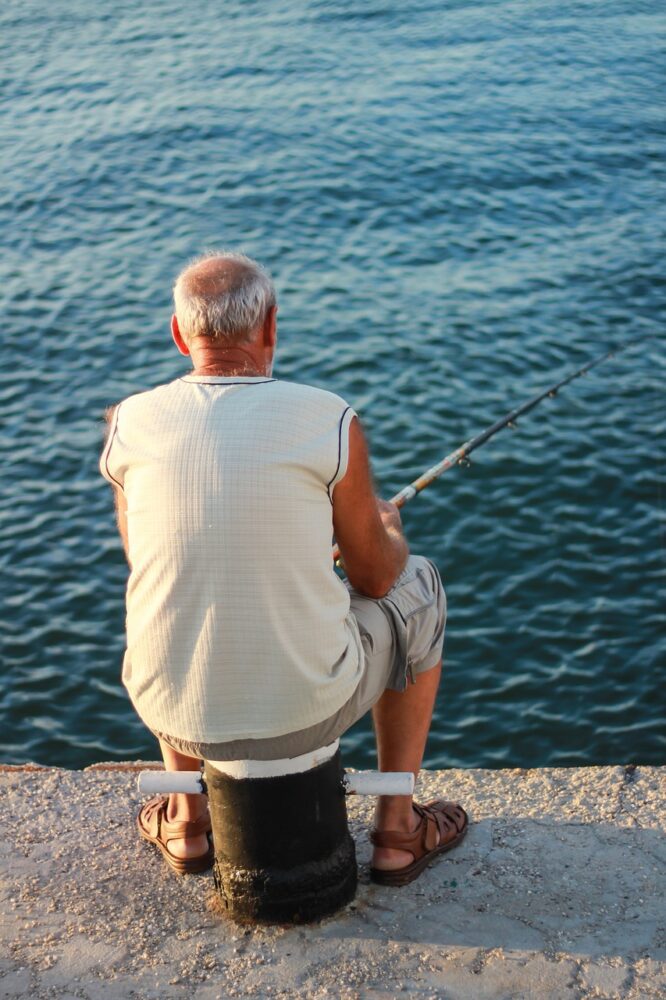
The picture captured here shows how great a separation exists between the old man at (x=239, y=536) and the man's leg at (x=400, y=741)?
300mm

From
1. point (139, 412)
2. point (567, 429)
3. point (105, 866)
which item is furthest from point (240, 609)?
point (567, 429)

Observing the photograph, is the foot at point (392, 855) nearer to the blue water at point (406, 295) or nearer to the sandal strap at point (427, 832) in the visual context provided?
the sandal strap at point (427, 832)

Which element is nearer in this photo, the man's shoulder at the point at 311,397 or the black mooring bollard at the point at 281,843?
the man's shoulder at the point at 311,397

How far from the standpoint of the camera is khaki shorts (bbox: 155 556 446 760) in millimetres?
3174

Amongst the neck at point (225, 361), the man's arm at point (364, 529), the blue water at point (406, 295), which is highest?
the neck at point (225, 361)

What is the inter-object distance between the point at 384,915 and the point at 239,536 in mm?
1274

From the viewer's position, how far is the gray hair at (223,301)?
3070 mm

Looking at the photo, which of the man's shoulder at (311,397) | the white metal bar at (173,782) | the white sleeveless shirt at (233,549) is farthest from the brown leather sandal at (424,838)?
the man's shoulder at (311,397)

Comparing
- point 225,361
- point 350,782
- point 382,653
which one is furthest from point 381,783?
point 225,361

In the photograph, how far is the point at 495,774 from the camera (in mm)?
4418

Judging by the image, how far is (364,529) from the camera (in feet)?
10.5

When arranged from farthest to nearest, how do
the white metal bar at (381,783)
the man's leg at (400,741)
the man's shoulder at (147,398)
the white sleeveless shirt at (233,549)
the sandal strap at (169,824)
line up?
the sandal strap at (169,824) → the man's leg at (400,741) → the white metal bar at (381,783) → the man's shoulder at (147,398) → the white sleeveless shirt at (233,549)

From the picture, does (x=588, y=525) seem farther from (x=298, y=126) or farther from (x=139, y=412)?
(x=298, y=126)

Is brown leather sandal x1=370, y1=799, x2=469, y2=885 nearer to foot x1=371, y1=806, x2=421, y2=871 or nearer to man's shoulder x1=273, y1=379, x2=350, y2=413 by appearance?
foot x1=371, y1=806, x2=421, y2=871
